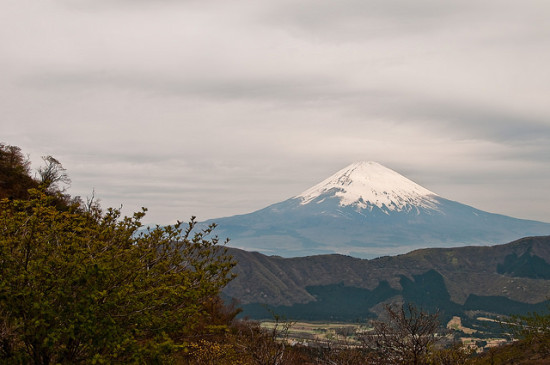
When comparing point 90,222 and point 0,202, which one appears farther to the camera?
point 90,222

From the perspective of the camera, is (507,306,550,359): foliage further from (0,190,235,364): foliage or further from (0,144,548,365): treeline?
(0,190,235,364): foliage

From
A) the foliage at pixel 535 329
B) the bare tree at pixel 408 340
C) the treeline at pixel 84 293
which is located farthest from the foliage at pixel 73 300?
the foliage at pixel 535 329

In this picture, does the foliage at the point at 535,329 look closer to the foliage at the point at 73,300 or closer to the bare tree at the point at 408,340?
the bare tree at the point at 408,340

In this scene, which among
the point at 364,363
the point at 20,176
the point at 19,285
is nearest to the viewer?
the point at 19,285

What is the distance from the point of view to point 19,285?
17891mm

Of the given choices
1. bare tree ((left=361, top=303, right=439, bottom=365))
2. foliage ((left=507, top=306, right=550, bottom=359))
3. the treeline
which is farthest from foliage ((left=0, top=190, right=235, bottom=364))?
foliage ((left=507, top=306, right=550, bottom=359))

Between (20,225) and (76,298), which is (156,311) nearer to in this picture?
(76,298)

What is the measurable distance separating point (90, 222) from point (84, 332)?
807 cm

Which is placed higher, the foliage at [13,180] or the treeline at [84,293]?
the foliage at [13,180]

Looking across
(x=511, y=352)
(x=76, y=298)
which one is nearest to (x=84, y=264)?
(x=76, y=298)

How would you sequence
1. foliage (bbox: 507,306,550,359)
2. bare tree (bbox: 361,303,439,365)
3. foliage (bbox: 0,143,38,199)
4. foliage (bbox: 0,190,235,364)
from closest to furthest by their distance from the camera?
foliage (bbox: 0,190,235,364)
bare tree (bbox: 361,303,439,365)
foliage (bbox: 507,306,550,359)
foliage (bbox: 0,143,38,199)

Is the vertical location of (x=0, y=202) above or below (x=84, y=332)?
above

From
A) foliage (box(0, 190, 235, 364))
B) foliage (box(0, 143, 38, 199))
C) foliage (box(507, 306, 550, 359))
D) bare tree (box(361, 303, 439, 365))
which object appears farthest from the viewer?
foliage (box(0, 143, 38, 199))

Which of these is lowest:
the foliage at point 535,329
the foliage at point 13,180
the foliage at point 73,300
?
the foliage at point 535,329
